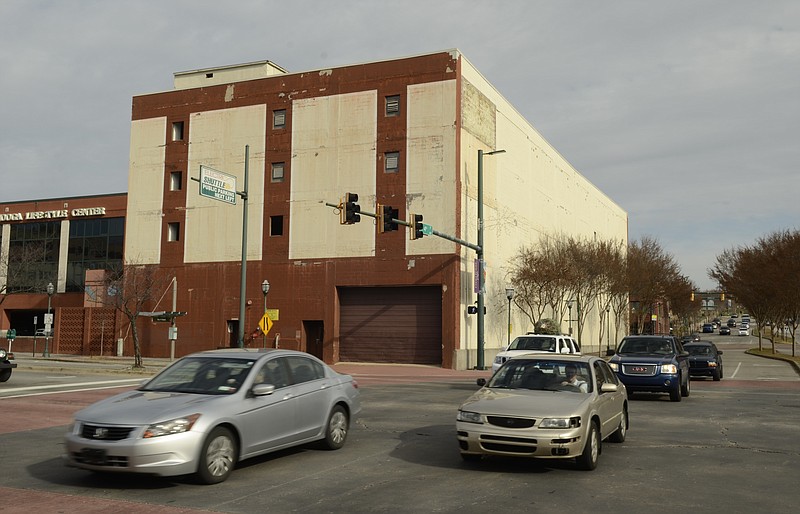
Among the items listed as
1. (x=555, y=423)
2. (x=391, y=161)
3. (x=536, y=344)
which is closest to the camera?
(x=555, y=423)

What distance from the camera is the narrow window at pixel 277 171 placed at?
43.4m

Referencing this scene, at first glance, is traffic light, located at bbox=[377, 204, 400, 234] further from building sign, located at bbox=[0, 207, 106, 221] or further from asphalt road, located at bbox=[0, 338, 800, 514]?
building sign, located at bbox=[0, 207, 106, 221]

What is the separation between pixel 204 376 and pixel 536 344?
51.7 ft

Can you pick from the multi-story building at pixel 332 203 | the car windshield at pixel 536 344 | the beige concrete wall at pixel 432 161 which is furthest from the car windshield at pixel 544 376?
the beige concrete wall at pixel 432 161

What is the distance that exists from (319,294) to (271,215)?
586 cm

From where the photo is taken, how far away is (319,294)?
4119 centimetres

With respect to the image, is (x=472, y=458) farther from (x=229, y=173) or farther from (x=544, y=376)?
(x=229, y=173)

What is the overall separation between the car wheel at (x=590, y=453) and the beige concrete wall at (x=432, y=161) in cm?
2904

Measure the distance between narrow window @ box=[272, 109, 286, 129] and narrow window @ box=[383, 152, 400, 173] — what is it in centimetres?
730

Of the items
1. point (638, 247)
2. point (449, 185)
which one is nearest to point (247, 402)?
point (449, 185)

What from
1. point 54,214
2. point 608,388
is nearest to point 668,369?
point 608,388

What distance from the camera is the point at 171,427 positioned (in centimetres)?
817

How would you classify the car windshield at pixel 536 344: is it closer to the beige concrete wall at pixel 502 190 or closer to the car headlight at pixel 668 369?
the car headlight at pixel 668 369

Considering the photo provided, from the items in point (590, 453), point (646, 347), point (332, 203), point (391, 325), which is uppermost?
point (332, 203)
